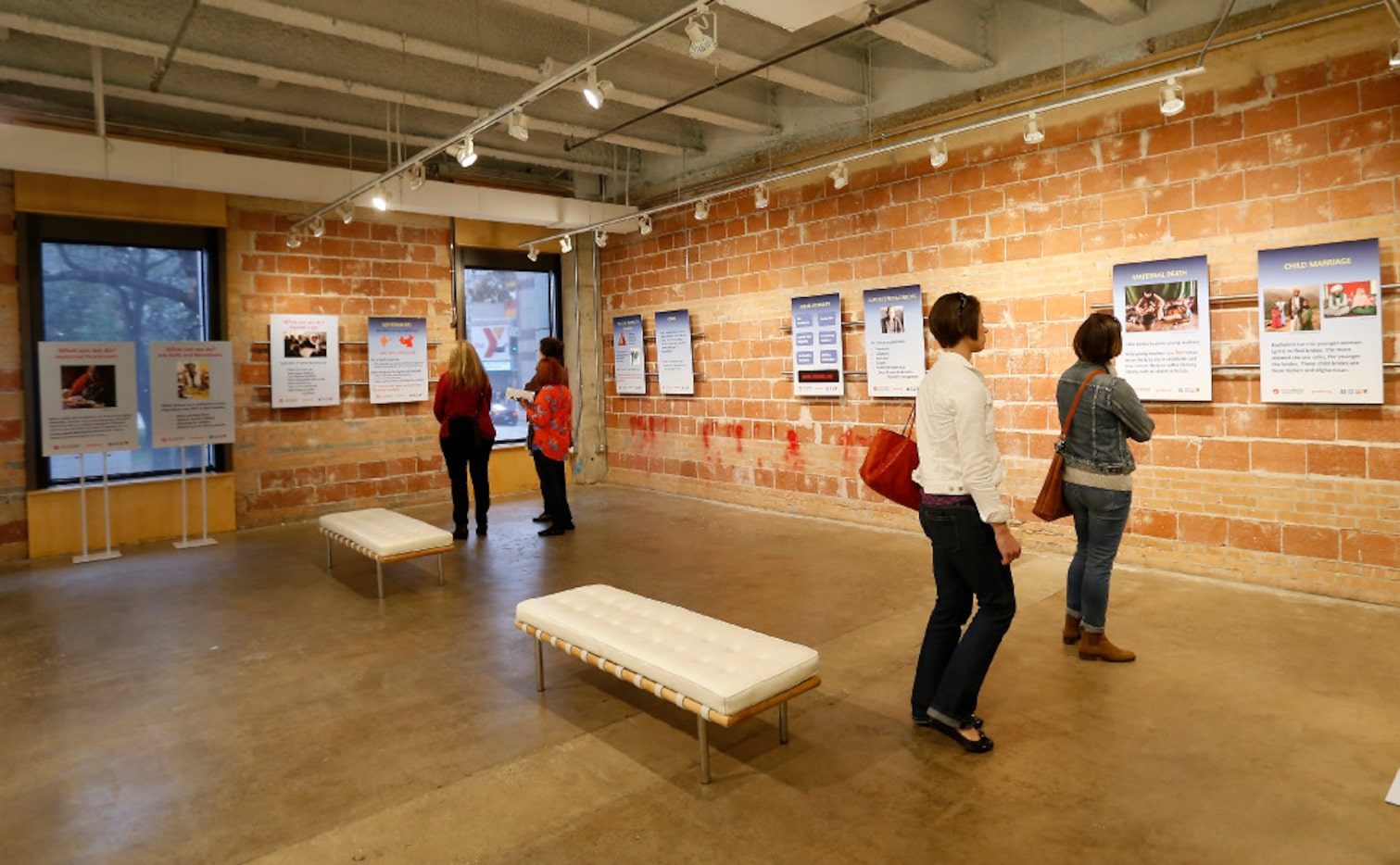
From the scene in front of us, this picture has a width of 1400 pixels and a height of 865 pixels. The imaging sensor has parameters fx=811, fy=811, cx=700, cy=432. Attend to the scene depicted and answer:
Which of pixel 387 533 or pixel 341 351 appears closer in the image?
pixel 387 533

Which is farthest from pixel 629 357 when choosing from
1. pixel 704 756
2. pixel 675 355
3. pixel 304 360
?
pixel 704 756

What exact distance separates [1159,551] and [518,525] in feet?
17.1

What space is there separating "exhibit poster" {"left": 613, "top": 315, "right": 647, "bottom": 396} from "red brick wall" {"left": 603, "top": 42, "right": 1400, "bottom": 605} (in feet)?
5.46

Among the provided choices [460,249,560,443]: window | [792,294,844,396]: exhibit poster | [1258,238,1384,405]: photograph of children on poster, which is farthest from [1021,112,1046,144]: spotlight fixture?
[460,249,560,443]: window

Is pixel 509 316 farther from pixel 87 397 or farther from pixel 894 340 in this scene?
pixel 894 340

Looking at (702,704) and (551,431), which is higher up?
(551,431)

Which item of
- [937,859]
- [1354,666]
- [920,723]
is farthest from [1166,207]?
[937,859]

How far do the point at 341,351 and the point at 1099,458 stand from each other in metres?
7.40

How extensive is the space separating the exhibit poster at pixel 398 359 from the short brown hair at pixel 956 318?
7143mm

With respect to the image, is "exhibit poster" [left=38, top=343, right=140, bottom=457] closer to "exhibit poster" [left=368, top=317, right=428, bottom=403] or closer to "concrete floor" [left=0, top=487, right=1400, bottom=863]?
"concrete floor" [left=0, top=487, right=1400, bottom=863]

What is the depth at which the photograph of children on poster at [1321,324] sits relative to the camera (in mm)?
4457

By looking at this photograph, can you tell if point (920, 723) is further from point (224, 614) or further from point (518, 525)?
point (518, 525)

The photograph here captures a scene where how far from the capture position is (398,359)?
8.76 meters

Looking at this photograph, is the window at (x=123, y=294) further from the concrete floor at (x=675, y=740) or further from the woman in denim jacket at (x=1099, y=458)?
the woman in denim jacket at (x=1099, y=458)
